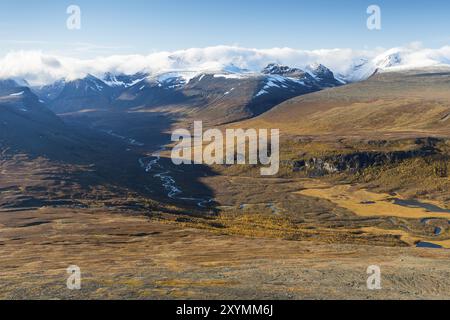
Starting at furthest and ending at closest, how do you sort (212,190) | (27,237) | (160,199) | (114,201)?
(212,190) < (160,199) < (114,201) < (27,237)

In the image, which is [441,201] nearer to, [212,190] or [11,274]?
[212,190]

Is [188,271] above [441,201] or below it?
above

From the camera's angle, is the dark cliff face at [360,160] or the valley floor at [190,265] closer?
the valley floor at [190,265]

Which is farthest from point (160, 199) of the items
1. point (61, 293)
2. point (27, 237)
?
point (61, 293)

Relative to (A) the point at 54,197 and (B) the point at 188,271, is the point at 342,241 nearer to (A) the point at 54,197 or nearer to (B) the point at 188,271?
(B) the point at 188,271

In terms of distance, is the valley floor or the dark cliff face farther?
the dark cliff face

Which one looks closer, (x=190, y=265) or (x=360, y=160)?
(x=190, y=265)

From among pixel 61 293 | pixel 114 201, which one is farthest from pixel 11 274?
pixel 114 201
